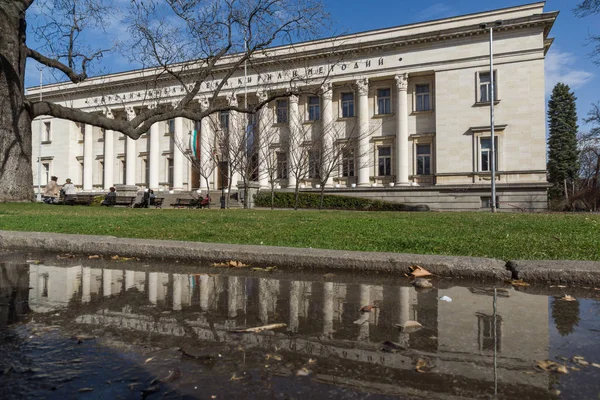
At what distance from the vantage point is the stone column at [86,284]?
11.4 ft

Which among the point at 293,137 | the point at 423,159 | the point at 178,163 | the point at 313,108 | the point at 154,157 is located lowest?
the point at 423,159

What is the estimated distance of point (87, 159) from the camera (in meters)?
44.2

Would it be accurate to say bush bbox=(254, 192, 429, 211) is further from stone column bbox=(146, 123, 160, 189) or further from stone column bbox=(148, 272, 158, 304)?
stone column bbox=(148, 272, 158, 304)

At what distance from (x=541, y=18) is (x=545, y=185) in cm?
1177

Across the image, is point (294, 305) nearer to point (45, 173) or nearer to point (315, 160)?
point (315, 160)

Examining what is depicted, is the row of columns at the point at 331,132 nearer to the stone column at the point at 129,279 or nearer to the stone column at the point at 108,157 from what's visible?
the stone column at the point at 108,157

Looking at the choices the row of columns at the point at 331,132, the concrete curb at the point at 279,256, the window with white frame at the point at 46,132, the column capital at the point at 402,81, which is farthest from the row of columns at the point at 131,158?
the concrete curb at the point at 279,256

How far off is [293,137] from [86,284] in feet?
87.5

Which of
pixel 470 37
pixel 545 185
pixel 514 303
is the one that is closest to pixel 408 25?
pixel 470 37

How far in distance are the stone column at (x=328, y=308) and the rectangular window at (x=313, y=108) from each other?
3286 cm

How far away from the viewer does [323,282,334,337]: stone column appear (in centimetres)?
267

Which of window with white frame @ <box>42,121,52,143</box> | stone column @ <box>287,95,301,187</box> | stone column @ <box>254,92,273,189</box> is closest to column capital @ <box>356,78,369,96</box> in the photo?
stone column @ <box>287,95,301,187</box>

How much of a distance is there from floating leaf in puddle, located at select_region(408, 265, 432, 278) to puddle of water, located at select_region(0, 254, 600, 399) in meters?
0.37

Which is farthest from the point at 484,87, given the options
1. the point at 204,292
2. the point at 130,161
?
the point at 130,161
